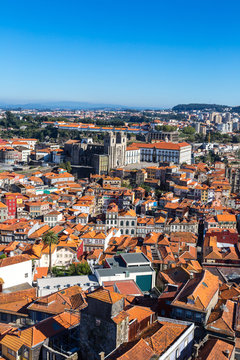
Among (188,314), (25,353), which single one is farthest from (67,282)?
(188,314)

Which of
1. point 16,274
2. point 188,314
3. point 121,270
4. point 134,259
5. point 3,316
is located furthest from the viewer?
point 134,259

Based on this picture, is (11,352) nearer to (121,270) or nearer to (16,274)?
(16,274)

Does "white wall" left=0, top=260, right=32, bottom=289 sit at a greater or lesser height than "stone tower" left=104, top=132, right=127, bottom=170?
lesser

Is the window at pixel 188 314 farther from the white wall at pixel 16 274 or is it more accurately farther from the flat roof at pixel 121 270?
the white wall at pixel 16 274

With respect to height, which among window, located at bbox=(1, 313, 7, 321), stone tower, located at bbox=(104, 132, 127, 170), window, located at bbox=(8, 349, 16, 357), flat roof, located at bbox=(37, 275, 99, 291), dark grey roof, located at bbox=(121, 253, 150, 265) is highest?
stone tower, located at bbox=(104, 132, 127, 170)

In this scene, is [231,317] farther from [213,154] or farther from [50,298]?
[213,154]

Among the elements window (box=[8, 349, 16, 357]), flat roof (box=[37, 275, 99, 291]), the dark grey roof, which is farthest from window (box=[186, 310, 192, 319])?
the dark grey roof

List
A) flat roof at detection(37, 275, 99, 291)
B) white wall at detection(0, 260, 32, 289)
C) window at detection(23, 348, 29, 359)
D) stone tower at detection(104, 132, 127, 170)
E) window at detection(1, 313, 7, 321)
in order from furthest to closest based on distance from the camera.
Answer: stone tower at detection(104, 132, 127, 170)
white wall at detection(0, 260, 32, 289)
flat roof at detection(37, 275, 99, 291)
window at detection(1, 313, 7, 321)
window at detection(23, 348, 29, 359)

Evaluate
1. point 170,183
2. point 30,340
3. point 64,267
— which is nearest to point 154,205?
point 170,183

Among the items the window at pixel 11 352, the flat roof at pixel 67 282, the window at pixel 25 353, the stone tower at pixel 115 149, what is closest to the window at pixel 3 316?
the flat roof at pixel 67 282

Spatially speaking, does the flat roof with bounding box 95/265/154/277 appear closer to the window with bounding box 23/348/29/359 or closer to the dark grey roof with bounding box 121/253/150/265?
the dark grey roof with bounding box 121/253/150/265
